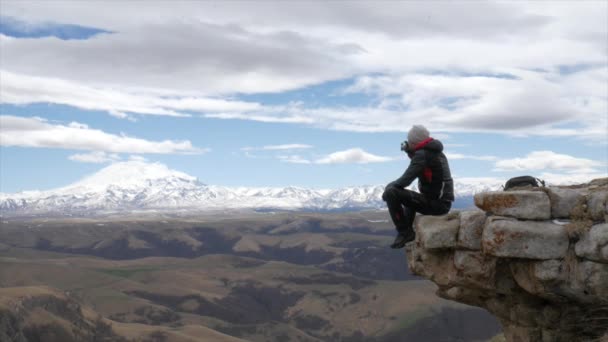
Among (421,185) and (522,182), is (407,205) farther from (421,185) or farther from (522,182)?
(522,182)

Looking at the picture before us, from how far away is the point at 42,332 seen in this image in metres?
146

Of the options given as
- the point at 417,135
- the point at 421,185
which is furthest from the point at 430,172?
the point at 417,135

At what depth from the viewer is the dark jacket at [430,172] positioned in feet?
53.7

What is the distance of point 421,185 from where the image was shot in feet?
57.0

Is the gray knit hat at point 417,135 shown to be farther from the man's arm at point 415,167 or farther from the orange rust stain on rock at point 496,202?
the orange rust stain on rock at point 496,202

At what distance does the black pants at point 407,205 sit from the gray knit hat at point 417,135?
1.41 metres

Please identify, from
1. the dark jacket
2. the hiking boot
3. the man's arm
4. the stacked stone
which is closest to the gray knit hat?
the dark jacket

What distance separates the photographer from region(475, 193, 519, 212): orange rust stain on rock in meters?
15.0

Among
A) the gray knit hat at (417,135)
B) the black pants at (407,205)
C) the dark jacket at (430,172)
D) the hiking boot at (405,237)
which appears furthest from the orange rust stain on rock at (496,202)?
the hiking boot at (405,237)

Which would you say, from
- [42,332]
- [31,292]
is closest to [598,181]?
[42,332]

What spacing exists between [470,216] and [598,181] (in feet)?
16.6

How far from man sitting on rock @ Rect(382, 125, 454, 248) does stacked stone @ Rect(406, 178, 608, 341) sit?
0.55m

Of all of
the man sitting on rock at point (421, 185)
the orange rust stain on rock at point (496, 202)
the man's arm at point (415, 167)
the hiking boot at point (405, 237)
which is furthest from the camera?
the hiking boot at point (405, 237)

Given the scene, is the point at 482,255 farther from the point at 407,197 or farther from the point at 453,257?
the point at 407,197
